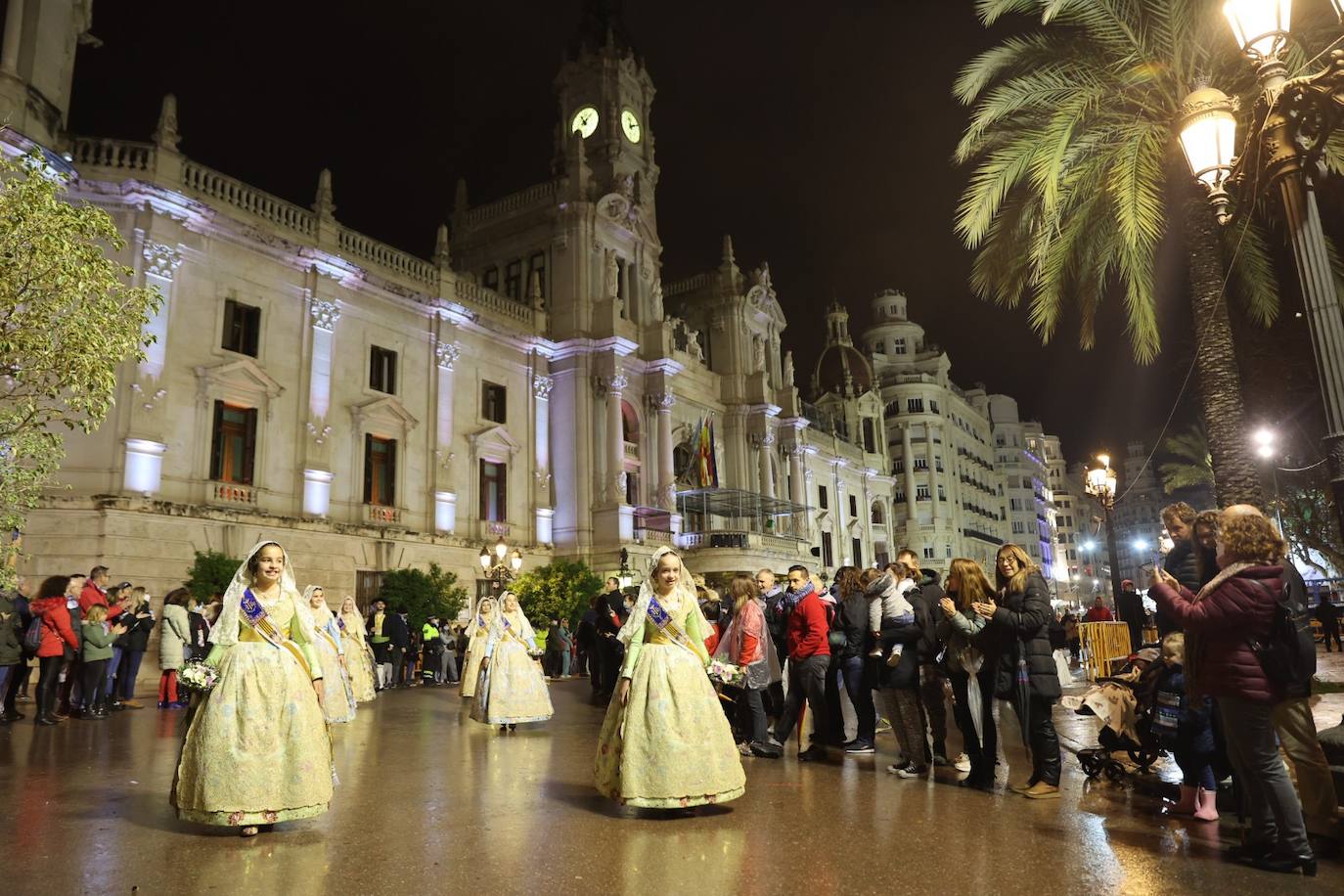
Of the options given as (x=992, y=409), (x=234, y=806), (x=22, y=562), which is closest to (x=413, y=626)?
(x=22, y=562)

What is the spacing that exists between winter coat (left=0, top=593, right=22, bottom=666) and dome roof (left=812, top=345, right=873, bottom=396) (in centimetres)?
5628

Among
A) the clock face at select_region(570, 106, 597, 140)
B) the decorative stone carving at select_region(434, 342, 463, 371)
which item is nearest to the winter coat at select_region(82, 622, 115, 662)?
the decorative stone carving at select_region(434, 342, 463, 371)

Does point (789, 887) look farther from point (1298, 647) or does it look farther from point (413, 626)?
point (413, 626)

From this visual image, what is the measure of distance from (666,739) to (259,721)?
2.82m

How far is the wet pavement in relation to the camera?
475 cm

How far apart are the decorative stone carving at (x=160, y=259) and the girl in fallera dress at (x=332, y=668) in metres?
12.5

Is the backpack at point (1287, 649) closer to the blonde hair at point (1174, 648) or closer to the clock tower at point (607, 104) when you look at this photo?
the blonde hair at point (1174, 648)

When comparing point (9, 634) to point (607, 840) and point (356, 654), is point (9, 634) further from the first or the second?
point (607, 840)

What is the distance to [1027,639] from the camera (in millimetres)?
6812

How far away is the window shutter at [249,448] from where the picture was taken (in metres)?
23.4

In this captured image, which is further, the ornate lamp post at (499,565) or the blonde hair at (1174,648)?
the ornate lamp post at (499,565)

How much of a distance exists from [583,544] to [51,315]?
72.7 feet

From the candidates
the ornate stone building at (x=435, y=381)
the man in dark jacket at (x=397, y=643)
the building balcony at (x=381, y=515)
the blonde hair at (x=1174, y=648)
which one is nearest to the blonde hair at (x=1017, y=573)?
the blonde hair at (x=1174, y=648)

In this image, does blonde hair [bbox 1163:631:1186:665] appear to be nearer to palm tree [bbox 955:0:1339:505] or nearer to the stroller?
the stroller
